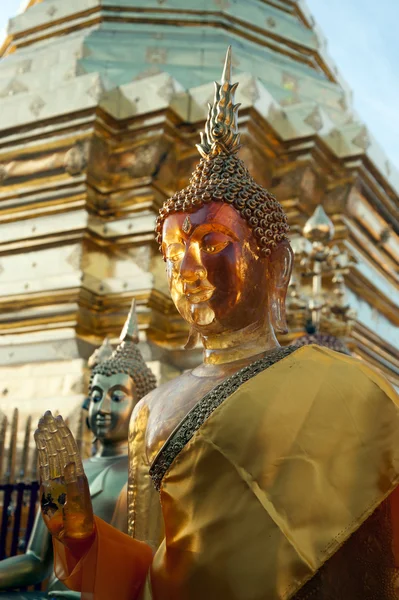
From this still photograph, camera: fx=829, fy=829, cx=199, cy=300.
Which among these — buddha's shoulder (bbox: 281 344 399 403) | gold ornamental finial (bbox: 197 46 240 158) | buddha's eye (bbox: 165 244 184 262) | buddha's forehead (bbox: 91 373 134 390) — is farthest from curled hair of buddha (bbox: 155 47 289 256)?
buddha's forehead (bbox: 91 373 134 390)

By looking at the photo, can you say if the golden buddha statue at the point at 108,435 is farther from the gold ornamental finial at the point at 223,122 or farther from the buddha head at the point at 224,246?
the gold ornamental finial at the point at 223,122

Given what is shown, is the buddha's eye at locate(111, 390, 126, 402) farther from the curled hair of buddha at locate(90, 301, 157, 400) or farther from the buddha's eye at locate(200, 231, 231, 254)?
the buddha's eye at locate(200, 231, 231, 254)

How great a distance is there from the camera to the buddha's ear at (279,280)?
268 centimetres

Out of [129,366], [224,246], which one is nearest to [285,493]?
[224,246]

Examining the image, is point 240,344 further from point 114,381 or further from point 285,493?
point 114,381

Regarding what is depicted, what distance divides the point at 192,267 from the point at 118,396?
73.5 inches

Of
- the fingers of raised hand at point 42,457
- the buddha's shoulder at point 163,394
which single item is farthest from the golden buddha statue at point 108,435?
the fingers of raised hand at point 42,457

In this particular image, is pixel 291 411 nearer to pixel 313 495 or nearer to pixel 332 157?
pixel 313 495

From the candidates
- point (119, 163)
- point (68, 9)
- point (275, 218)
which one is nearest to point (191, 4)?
point (68, 9)

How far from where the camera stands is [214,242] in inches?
99.7

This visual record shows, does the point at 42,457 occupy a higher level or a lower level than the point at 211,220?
lower

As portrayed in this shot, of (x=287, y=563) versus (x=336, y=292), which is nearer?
(x=287, y=563)

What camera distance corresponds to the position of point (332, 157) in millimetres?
7273

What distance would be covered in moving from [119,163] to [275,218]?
4.69 meters
